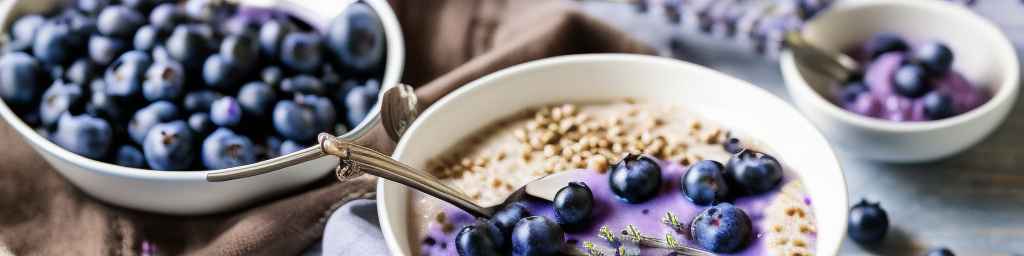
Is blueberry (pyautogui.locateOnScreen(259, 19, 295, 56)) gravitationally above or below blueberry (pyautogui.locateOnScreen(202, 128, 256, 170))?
above

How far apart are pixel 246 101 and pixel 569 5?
548 mm

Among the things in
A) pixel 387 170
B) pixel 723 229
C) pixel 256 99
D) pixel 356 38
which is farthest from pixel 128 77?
pixel 723 229

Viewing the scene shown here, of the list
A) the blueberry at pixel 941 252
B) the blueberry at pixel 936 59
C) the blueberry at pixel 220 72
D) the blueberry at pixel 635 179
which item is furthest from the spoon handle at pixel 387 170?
the blueberry at pixel 936 59

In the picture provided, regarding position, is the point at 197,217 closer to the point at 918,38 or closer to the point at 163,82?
the point at 163,82

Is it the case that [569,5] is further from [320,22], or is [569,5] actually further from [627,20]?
[320,22]

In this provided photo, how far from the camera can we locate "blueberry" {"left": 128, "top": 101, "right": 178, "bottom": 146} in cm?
129

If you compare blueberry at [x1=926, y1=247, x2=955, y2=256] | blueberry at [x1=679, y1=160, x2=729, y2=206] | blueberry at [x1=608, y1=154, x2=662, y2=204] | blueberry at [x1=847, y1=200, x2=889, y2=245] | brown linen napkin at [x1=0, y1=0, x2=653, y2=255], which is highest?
blueberry at [x1=926, y1=247, x2=955, y2=256]

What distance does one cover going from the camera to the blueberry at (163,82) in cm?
131

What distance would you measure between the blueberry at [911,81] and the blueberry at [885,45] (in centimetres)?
10

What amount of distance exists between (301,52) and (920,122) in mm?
869

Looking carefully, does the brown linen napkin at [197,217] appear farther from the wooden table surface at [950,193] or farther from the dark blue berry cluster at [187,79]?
the wooden table surface at [950,193]

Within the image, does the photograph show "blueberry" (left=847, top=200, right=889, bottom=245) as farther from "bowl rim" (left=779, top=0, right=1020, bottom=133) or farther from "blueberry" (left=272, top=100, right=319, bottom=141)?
"blueberry" (left=272, top=100, right=319, bottom=141)

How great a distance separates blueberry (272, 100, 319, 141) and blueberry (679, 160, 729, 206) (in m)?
0.51

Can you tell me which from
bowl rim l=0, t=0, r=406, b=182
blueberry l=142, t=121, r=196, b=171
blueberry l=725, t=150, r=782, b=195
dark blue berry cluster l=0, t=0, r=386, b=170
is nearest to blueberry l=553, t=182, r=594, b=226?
blueberry l=725, t=150, r=782, b=195
